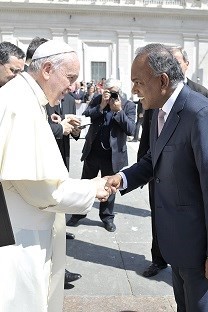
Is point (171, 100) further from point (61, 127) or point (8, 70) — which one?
point (8, 70)

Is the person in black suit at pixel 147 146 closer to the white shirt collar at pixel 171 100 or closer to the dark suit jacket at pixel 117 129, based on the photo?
the dark suit jacket at pixel 117 129

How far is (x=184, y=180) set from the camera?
216 centimetres

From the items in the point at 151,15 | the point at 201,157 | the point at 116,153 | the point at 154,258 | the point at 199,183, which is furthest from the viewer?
the point at 151,15

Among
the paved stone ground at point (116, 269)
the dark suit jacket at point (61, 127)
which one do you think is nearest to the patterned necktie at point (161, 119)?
the dark suit jacket at point (61, 127)

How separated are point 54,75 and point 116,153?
2722 mm

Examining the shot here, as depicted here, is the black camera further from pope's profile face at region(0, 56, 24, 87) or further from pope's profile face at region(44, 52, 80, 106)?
pope's profile face at region(44, 52, 80, 106)

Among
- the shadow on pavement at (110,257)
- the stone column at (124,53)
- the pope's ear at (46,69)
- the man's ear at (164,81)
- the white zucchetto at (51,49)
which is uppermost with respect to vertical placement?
the stone column at (124,53)

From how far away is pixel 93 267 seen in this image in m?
3.97

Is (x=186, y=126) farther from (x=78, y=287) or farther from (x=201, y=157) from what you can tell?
(x=78, y=287)

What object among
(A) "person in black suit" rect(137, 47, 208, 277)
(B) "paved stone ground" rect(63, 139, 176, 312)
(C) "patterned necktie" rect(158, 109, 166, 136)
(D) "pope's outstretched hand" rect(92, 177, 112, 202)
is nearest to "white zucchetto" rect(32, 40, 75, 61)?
(C) "patterned necktie" rect(158, 109, 166, 136)

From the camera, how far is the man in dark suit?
209cm

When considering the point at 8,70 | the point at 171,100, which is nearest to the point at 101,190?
the point at 171,100

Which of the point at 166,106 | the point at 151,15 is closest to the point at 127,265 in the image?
the point at 166,106

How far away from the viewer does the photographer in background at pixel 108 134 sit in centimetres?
475
